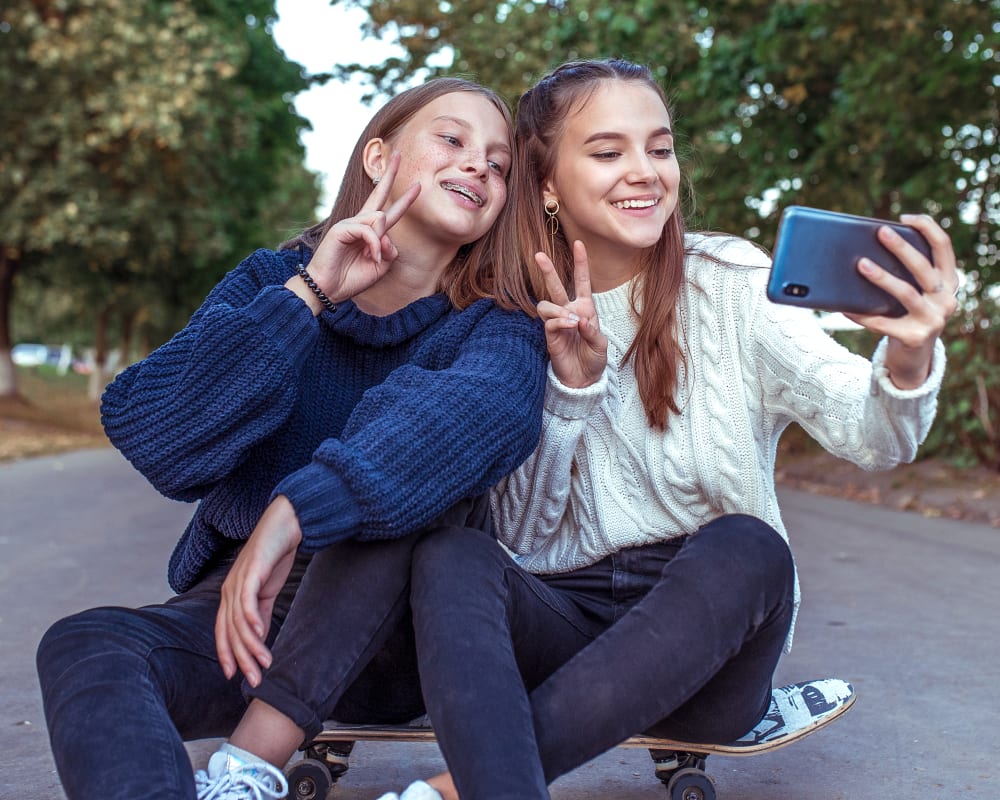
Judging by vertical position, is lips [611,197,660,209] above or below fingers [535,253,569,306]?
above

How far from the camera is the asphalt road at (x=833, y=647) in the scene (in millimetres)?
3123

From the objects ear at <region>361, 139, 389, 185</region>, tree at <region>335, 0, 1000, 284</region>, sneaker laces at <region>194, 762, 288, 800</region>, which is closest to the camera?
sneaker laces at <region>194, 762, 288, 800</region>

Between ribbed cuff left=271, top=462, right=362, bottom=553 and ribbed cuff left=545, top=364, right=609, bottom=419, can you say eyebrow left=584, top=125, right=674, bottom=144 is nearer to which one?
ribbed cuff left=545, top=364, right=609, bottom=419

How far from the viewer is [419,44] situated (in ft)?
50.1

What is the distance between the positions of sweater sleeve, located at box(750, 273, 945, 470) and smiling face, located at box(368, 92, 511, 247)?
721 millimetres

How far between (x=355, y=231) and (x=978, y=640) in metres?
3.20

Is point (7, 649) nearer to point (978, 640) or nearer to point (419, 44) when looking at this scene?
point (978, 640)

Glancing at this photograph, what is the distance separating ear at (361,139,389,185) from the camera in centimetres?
325

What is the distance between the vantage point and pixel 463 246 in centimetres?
322

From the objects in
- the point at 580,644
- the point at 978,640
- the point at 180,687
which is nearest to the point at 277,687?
the point at 180,687

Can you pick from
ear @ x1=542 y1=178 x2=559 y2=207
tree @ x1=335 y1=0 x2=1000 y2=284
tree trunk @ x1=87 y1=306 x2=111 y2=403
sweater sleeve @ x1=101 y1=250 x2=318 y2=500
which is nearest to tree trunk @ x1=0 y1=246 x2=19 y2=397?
tree trunk @ x1=87 y1=306 x2=111 y2=403

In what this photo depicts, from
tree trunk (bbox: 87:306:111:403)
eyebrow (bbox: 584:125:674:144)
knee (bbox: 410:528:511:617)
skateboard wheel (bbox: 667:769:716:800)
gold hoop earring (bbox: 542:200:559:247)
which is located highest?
eyebrow (bbox: 584:125:674:144)

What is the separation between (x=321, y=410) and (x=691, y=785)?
3.90 feet

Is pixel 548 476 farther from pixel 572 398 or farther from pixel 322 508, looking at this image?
pixel 322 508
